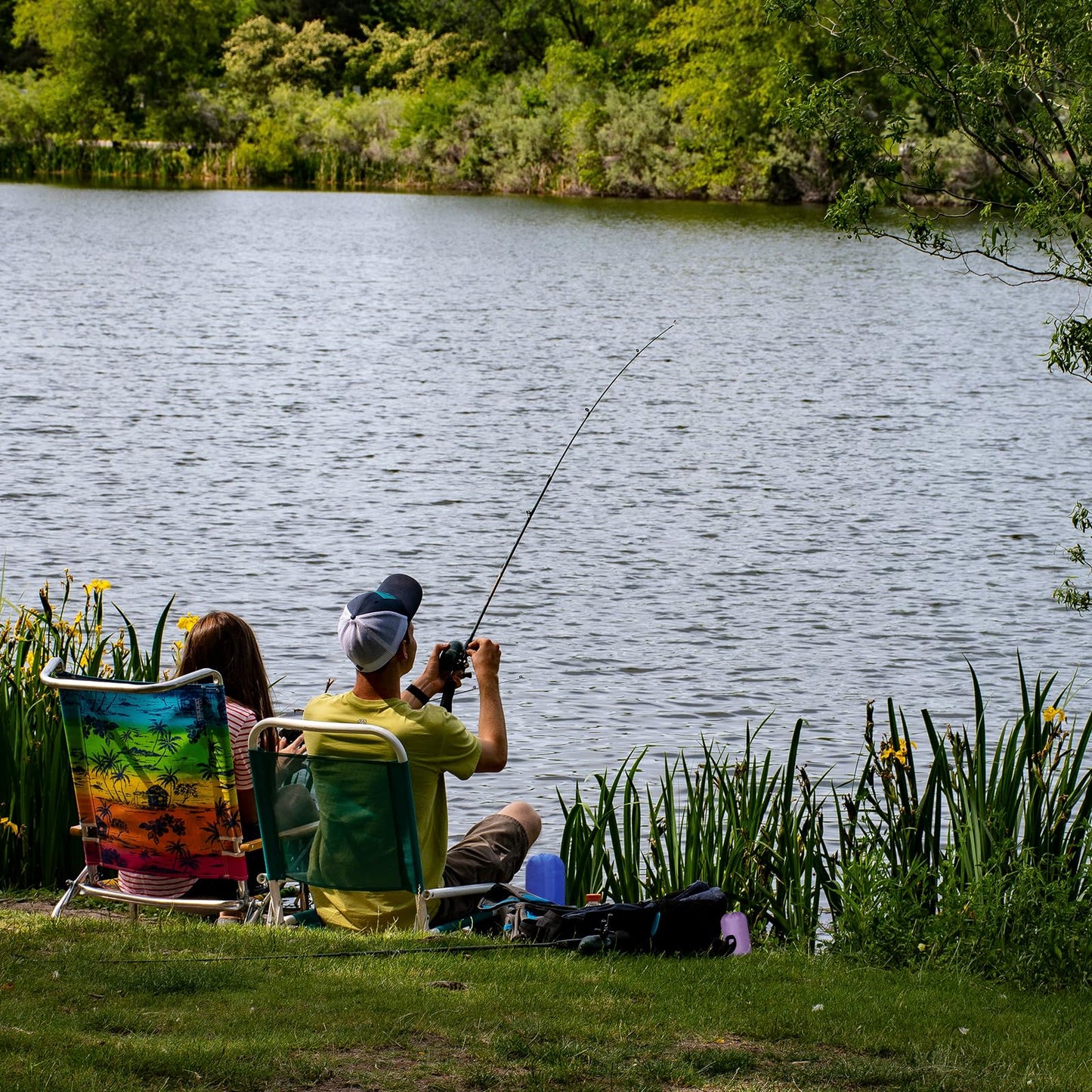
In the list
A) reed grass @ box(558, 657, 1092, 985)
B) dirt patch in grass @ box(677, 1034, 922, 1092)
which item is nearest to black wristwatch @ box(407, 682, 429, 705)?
reed grass @ box(558, 657, 1092, 985)

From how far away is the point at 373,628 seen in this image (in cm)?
467

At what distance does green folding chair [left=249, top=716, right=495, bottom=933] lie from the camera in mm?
4570

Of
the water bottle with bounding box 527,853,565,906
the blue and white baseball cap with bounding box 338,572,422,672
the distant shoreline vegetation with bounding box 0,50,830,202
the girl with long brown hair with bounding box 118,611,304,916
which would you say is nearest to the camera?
the blue and white baseball cap with bounding box 338,572,422,672

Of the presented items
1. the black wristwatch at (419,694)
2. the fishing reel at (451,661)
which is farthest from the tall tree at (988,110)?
the black wristwatch at (419,694)

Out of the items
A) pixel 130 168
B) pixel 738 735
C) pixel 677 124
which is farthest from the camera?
pixel 130 168

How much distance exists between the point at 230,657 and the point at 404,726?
2.62 feet

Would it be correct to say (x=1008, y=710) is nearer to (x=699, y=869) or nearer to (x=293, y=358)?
(x=699, y=869)

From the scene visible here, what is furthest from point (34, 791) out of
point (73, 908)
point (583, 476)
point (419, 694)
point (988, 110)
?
point (583, 476)

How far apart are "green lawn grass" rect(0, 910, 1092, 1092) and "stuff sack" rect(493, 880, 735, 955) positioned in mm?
96

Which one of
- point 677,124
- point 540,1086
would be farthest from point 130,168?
point 540,1086

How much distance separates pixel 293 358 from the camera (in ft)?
81.7

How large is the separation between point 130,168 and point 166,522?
191 feet

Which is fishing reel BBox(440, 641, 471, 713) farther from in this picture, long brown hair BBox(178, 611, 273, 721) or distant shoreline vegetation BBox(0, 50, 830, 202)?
distant shoreline vegetation BBox(0, 50, 830, 202)

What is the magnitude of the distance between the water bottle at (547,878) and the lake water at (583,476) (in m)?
2.28
